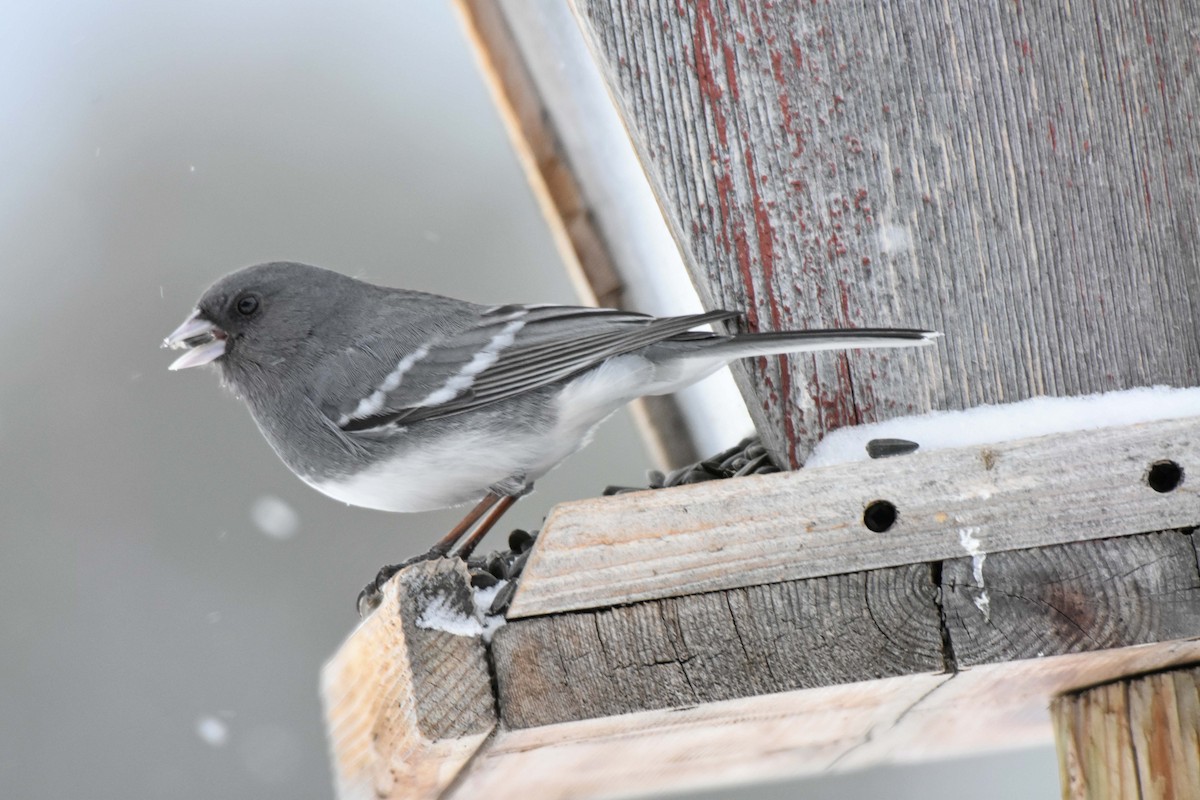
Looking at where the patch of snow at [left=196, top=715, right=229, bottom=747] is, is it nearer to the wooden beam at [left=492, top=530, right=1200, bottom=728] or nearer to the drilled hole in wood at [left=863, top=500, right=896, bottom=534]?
the wooden beam at [left=492, top=530, right=1200, bottom=728]

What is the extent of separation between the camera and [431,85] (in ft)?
19.0

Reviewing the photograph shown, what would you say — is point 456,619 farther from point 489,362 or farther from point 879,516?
point 489,362

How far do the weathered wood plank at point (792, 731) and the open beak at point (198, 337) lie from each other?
1078 mm

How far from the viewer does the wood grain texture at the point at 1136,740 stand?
5.39ft

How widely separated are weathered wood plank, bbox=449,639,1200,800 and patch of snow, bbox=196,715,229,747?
3011 millimetres

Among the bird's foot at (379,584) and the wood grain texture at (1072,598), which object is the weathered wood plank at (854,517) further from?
the bird's foot at (379,584)

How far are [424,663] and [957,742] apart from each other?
1.30 meters

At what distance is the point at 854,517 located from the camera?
1.49m

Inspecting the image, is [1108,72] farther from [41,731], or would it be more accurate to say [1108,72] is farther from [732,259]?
[41,731]

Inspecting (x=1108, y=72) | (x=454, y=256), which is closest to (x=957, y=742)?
(x=1108, y=72)

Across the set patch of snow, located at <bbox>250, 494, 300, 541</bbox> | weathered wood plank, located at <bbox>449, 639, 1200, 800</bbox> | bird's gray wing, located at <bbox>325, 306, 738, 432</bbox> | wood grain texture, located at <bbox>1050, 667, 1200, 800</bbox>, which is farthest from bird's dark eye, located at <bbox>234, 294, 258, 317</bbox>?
patch of snow, located at <bbox>250, 494, 300, 541</bbox>

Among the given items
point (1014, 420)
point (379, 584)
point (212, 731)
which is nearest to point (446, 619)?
point (379, 584)

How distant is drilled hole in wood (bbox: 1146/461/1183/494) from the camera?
1.43 m

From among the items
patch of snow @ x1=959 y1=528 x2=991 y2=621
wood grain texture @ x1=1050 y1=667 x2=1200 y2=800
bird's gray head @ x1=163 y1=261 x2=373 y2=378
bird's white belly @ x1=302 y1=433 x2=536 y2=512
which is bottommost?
wood grain texture @ x1=1050 y1=667 x2=1200 y2=800
